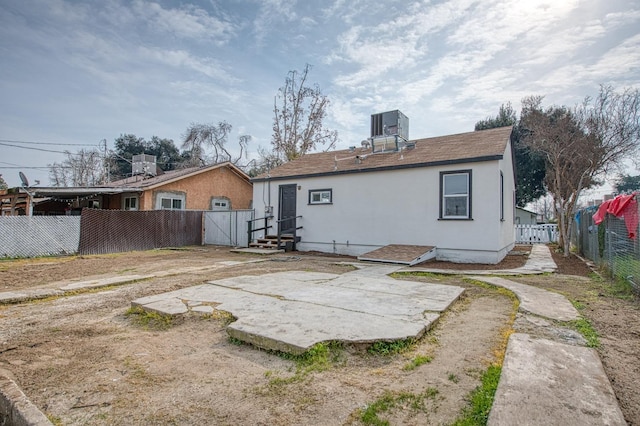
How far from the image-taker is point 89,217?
1111 centimetres

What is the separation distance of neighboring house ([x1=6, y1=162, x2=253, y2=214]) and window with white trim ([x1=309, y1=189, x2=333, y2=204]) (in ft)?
26.8

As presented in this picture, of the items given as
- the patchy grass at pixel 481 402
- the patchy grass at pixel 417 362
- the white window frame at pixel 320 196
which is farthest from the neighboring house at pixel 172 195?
the patchy grass at pixel 481 402

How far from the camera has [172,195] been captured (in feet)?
53.8

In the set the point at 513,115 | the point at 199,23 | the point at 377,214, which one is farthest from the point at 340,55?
the point at 513,115

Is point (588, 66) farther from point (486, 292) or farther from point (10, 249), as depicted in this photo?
point (10, 249)

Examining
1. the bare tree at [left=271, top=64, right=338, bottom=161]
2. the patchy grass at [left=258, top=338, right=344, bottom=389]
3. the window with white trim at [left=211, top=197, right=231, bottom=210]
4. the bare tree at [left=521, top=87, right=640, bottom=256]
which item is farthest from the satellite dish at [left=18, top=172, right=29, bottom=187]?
the bare tree at [left=521, top=87, right=640, bottom=256]

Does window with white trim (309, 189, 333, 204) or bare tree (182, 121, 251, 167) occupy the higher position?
bare tree (182, 121, 251, 167)

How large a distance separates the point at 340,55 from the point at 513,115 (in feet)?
50.1

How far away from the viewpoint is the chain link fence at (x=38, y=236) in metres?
9.45

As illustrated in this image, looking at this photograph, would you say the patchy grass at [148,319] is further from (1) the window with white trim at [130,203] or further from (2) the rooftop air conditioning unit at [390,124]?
(1) the window with white trim at [130,203]

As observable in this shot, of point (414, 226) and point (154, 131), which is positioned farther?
point (154, 131)

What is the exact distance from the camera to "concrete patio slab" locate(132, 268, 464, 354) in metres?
2.86

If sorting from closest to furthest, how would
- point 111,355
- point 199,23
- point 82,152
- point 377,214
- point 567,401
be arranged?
1. point 567,401
2. point 111,355
3. point 199,23
4. point 377,214
5. point 82,152

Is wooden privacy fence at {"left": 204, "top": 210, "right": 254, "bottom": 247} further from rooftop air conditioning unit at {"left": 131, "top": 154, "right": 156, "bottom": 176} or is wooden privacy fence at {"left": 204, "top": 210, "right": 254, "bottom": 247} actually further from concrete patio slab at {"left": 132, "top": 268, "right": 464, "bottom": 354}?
concrete patio slab at {"left": 132, "top": 268, "right": 464, "bottom": 354}
